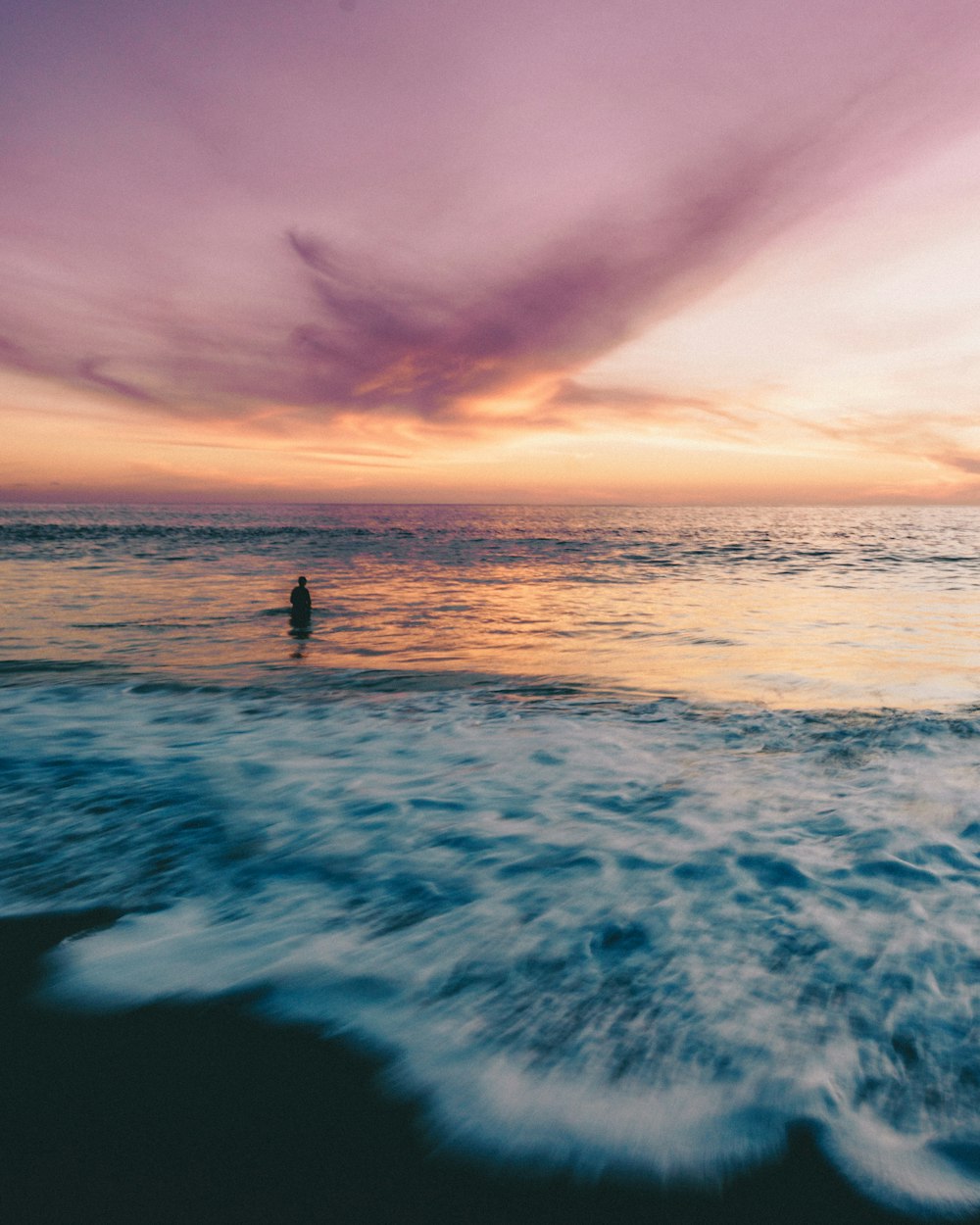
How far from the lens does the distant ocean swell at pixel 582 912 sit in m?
2.55

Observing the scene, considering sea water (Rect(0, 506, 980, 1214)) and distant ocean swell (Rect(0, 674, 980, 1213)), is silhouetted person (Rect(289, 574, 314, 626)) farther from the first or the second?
distant ocean swell (Rect(0, 674, 980, 1213))

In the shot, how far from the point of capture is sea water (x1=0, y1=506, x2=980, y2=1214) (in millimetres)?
2604

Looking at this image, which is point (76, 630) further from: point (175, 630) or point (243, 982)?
point (243, 982)

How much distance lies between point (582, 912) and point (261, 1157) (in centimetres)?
207

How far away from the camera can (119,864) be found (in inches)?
175

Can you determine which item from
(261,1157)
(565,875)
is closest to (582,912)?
(565,875)

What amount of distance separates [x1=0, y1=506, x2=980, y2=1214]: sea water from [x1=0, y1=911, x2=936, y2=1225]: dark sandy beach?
0.12m

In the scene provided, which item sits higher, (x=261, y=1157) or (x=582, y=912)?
(x=261, y=1157)

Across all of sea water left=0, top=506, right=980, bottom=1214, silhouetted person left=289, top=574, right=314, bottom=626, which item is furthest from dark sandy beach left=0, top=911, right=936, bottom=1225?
silhouetted person left=289, top=574, right=314, bottom=626

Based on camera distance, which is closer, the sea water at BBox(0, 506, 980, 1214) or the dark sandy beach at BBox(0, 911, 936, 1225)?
the dark sandy beach at BBox(0, 911, 936, 1225)

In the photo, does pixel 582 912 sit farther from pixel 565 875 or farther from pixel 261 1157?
pixel 261 1157

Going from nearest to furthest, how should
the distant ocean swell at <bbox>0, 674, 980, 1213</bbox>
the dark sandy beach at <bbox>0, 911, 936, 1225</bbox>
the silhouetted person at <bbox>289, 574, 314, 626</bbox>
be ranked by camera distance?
the dark sandy beach at <bbox>0, 911, 936, 1225</bbox>
the distant ocean swell at <bbox>0, 674, 980, 1213</bbox>
the silhouetted person at <bbox>289, 574, 314, 626</bbox>

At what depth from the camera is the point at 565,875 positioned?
4320 mm

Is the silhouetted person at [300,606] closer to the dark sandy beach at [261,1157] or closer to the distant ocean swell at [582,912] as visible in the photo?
the distant ocean swell at [582,912]
